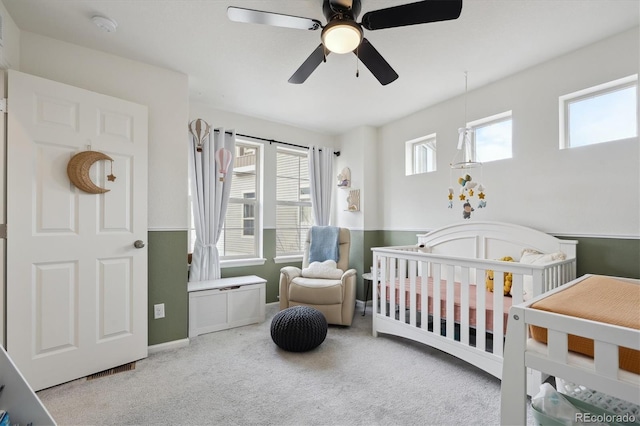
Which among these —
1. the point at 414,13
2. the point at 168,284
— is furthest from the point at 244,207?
the point at 414,13

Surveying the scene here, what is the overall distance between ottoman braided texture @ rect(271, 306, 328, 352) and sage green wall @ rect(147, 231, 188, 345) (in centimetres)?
87

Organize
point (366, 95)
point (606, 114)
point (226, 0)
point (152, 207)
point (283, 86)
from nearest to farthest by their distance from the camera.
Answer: point (226, 0) < point (606, 114) < point (152, 207) < point (283, 86) < point (366, 95)

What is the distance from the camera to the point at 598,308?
3.56ft

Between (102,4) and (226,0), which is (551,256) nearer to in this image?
(226,0)

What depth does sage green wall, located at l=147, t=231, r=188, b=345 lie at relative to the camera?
2420mm

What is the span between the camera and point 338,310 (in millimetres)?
2953

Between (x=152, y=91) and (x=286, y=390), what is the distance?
2.56 metres

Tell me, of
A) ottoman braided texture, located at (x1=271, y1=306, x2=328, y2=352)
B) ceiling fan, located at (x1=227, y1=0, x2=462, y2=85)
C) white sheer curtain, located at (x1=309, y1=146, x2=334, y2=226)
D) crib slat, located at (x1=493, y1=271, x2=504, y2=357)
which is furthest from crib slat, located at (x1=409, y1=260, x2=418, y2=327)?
white sheer curtain, located at (x1=309, y1=146, x2=334, y2=226)

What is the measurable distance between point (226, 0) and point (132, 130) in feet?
4.02

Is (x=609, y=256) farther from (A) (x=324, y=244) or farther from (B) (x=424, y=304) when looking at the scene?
(A) (x=324, y=244)

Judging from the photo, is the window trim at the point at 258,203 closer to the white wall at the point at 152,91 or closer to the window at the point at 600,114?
the white wall at the point at 152,91

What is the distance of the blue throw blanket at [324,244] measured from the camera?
3591mm

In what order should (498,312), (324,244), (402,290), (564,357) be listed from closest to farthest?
(564,357)
(498,312)
(402,290)
(324,244)

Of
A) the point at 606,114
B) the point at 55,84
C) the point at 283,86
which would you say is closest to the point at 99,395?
the point at 55,84
